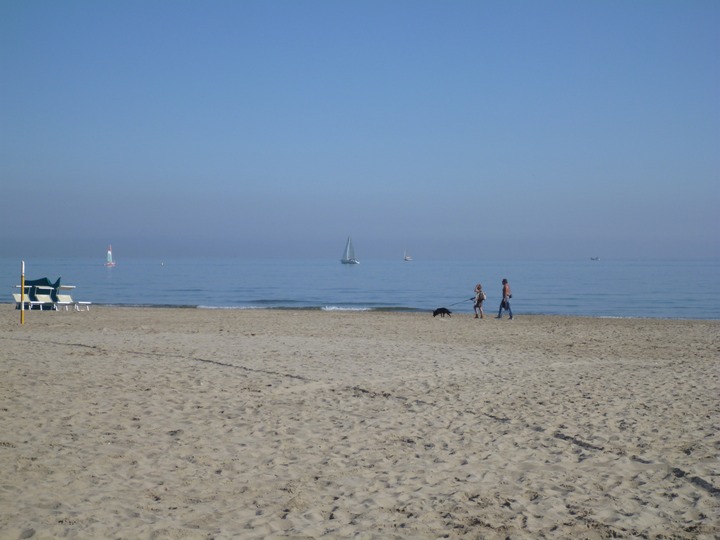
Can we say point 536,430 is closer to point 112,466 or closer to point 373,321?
point 112,466

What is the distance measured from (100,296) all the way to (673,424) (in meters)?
44.4

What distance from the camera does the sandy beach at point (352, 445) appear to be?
5219 mm

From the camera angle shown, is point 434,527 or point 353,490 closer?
point 434,527

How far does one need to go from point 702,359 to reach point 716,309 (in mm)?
25116

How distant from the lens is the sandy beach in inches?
205

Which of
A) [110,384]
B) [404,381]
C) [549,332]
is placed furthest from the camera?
[549,332]

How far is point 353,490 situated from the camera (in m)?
5.88

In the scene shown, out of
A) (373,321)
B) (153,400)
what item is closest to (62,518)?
(153,400)

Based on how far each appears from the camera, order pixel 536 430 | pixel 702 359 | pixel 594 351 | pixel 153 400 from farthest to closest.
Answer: pixel 594 351 → pixel 702 359 → pixel 153 400 → pixel 536 430

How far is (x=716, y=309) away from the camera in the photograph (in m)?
37.2

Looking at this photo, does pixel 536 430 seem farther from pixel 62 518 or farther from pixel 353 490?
pixel 62 518

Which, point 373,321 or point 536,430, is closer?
point 536,430

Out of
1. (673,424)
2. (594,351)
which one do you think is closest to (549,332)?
Answer: (594,351)

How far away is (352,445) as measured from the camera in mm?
7250
